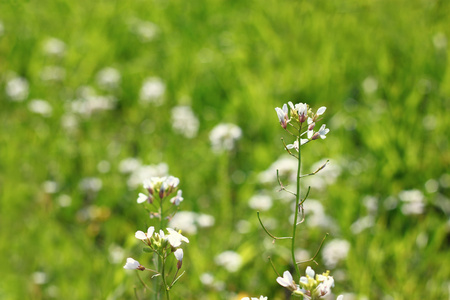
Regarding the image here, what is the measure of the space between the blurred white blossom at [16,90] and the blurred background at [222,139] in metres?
0.02

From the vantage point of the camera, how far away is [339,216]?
276 centimetres

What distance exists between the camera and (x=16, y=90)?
397 cm

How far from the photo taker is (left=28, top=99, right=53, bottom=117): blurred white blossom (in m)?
3.76

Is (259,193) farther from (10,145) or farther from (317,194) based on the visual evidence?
(10,145)

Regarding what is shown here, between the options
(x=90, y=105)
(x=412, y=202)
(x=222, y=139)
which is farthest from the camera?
(x=90, y=105)

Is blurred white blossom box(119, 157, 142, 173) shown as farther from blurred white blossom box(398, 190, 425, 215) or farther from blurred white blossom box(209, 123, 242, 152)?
blurred white blossom box(398, 190, 425, 215)

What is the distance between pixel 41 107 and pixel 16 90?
0.32 meters

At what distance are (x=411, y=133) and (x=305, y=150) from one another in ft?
2.08

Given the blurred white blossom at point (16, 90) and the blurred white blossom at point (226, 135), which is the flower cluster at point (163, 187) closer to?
the blurred white blossom at point (226, 135)

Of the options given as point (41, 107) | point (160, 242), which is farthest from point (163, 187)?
point (41, 107)

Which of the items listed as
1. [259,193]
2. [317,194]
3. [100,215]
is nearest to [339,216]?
[317,194]

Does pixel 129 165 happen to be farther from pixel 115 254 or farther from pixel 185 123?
pixel 115 254

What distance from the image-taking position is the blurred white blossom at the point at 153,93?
152 inches

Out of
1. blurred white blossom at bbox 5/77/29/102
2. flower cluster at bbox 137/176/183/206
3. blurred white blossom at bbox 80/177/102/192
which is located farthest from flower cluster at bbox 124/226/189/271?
blurred white blossom at bbox 5/77/29/102
